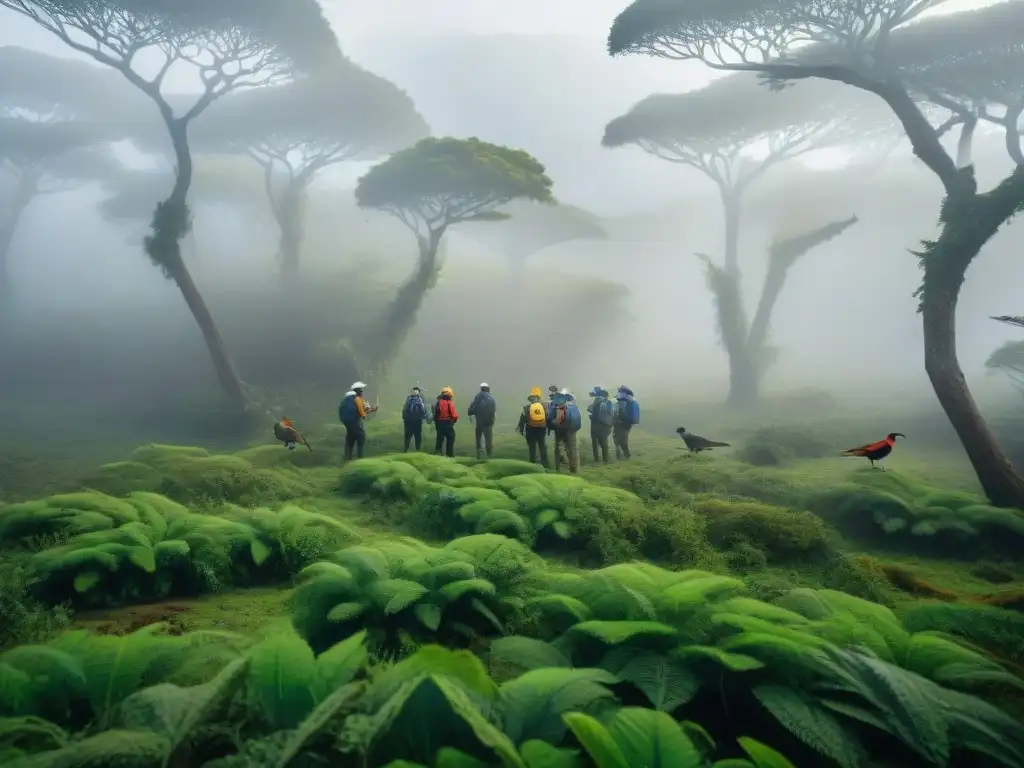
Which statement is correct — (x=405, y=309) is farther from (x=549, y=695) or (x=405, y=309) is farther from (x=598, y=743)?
(x=598, y=743)

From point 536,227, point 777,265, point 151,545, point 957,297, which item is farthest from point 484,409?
point 536,227

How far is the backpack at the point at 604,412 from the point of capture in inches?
548

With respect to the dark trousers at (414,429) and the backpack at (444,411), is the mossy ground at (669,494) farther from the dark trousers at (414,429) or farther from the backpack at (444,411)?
the backpack at (444,411)

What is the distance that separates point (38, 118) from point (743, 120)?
3859 centimetres

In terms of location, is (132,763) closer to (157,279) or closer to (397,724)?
(397,724)

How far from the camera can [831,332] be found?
191ft

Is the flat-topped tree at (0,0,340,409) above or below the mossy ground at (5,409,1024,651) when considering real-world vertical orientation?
above

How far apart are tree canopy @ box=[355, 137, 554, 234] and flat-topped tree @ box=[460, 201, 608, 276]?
15.1m

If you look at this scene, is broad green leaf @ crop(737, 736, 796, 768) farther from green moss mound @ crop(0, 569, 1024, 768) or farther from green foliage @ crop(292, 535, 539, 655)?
green foliage @ crop(292, 535, 539, 655)

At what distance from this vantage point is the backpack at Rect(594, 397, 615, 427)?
13922 mm

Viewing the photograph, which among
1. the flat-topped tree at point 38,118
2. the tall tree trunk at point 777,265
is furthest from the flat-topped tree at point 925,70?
the flat-topped tree at point 38,118

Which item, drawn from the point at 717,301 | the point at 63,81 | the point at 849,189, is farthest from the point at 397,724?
the point at 849,189

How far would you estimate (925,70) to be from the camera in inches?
694

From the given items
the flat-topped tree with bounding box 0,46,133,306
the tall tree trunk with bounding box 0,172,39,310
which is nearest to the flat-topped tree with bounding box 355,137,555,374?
the flat-topped tree with bounding box 0,46,133,306
